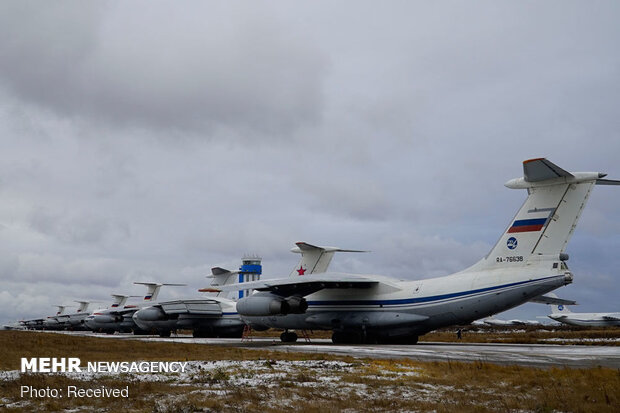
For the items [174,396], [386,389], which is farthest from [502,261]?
[174,396]

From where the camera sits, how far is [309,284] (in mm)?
25516

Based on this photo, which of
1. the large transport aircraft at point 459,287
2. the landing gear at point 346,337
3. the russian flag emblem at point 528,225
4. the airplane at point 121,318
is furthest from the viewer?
the airplane at point 121,318

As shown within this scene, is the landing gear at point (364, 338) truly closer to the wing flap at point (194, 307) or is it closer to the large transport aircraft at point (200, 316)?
the large transport aircraft at point (200, 316)

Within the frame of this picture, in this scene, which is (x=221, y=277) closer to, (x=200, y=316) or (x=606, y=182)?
(x=200, y=316)

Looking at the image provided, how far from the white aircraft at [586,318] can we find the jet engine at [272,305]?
38355mm

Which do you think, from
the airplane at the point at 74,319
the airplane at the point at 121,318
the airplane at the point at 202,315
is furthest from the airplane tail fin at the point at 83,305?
the airplane at the point at 202,315

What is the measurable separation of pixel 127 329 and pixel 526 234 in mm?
45349

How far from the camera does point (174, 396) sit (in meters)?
8.23

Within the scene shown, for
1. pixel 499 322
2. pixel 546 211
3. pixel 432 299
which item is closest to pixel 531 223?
pixel 546 211

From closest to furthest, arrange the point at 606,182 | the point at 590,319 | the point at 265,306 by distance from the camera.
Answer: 1. the point at 606,182
2. the point at 265,306
3. the point at 590,319

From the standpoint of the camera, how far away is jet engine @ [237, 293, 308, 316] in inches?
1006

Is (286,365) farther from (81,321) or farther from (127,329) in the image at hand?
(81,321)

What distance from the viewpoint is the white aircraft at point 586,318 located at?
59.0 m

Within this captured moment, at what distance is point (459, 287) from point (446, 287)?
650 millimetres
